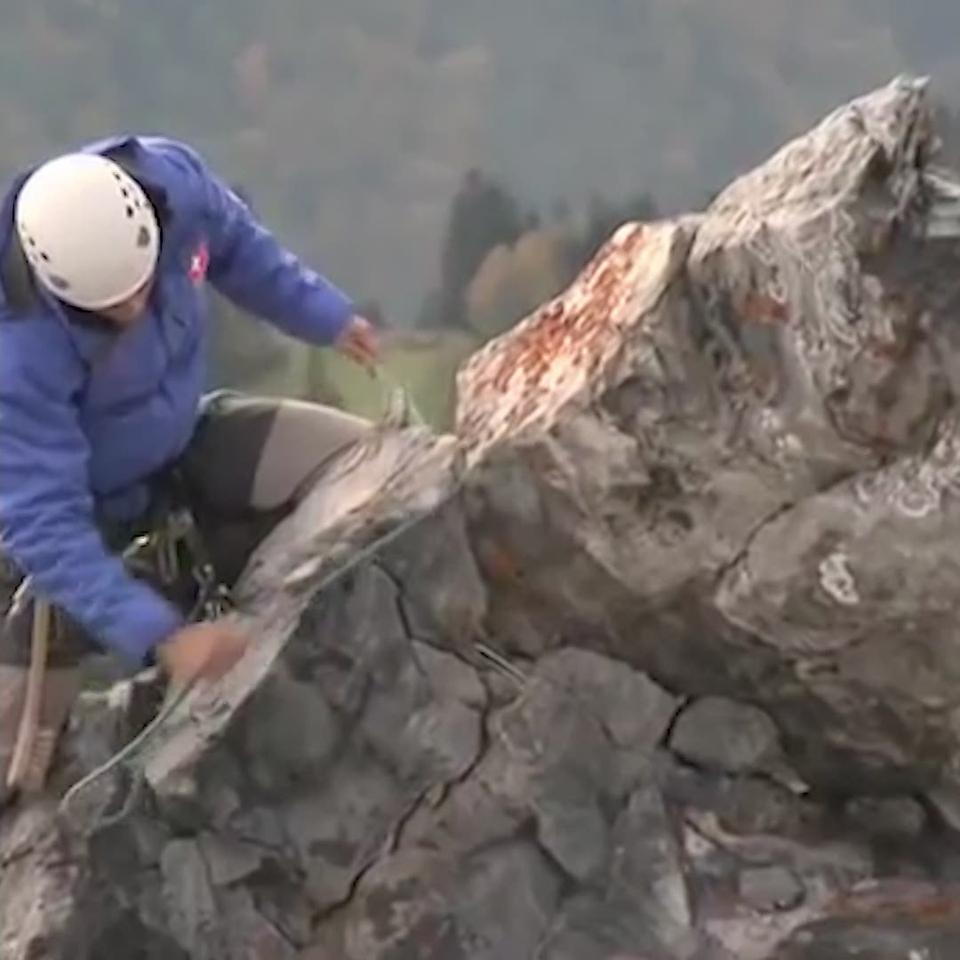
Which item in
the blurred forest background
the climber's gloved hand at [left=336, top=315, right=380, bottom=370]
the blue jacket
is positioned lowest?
the blurred forest background

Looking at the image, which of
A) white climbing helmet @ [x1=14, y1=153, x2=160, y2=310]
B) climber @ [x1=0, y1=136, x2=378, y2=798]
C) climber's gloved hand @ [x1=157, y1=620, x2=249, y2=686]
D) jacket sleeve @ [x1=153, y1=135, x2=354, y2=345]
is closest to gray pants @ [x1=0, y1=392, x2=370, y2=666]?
climber @ [x1=0, y1=136, x2=378, y2=798]

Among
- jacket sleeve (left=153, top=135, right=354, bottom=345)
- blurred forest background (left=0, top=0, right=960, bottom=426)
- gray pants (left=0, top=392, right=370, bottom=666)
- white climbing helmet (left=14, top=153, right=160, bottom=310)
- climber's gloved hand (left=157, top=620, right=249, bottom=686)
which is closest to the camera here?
white climbing helmet (left=14, top=153, right=160, bottom=310)

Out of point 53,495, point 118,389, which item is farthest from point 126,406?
point 53,495

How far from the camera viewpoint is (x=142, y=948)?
2672 mm

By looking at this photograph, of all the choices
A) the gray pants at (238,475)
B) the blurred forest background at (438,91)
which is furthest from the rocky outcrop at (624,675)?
the blurred forest background at (438,91)

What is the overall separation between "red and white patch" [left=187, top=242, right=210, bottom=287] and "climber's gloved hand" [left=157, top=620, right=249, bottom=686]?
1.38 ft

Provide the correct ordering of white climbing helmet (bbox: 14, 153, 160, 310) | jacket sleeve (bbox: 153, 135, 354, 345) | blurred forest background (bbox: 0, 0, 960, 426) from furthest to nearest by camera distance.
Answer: blurred forest background (bbox: 0, 0, 960, 426), jacket sleeve (bbox: 153, 135, 354, 345), white climbing helmet (bbox: 14, 153, 160, 310)

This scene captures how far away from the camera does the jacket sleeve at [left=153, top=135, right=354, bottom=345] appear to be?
2.75 m

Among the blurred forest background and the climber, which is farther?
the blurred forest background

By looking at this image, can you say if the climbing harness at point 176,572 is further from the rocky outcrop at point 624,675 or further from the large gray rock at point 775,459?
the large gray rock at point 775,459

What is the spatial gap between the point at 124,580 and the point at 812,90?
1028cm

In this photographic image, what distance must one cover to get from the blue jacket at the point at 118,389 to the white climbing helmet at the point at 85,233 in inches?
1.8

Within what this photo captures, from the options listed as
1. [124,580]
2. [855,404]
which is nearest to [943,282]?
[855,404]

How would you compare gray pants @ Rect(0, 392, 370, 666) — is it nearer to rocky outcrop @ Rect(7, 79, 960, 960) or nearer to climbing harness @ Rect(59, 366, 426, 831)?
climbing harness @ Rect(59, 366, 426, 831)
